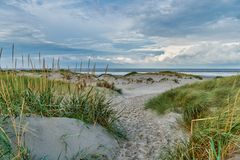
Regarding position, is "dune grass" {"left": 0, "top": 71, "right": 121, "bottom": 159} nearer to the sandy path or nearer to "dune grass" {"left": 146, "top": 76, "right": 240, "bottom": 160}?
the sandy path

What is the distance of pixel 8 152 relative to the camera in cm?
352

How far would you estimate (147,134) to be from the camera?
19.9ft

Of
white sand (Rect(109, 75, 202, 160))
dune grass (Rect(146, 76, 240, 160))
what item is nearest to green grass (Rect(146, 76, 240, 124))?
dune grass (Rect(146, 76, 240, 160))

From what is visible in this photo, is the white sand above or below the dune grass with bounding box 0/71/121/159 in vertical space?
below

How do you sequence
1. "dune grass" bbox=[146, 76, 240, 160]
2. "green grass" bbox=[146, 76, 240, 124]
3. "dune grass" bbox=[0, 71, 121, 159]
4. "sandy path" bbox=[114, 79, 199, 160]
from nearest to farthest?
1. "dune grass" bbox=[146, 76, 240, 160]
2. "sandy path" bbox=[114, 79, 199, 160]
3. "dune grass" bbox=[0, 71, 121, 159]
4. "green grass" bbox=[146, 76, 240, 124]

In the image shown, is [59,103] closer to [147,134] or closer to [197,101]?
[147,134]

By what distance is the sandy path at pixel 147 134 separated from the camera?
507cm

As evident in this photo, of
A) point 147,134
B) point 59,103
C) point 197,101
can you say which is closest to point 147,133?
point 147,134

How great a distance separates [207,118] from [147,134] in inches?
93.9

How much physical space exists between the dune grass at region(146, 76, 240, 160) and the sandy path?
0.31 m

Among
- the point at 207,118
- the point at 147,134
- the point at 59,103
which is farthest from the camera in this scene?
the point at 147,134

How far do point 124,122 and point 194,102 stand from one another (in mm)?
1624

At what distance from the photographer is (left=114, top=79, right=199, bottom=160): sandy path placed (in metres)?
5.07

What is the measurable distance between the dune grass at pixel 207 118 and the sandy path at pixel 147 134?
31cm
